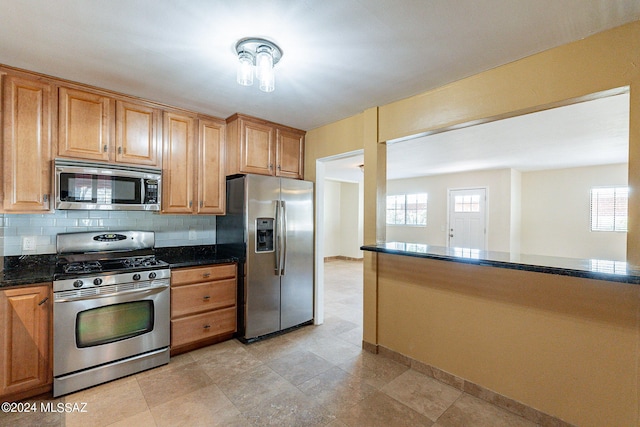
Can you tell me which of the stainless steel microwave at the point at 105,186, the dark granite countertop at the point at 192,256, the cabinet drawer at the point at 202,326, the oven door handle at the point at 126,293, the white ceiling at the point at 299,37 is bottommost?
the cabinet drawer at the point at 202,326

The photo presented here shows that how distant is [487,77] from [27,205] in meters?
3.64

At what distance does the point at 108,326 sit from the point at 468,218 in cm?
730

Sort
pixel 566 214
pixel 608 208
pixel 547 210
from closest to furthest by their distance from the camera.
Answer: pixel 608 208
pixel 566 214
pixel 547 210

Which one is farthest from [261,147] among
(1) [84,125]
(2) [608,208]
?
(2) [608,208]

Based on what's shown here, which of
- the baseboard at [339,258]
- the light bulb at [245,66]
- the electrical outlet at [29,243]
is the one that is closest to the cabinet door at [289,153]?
the light bulb at [245,66]

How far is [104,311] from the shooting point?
2.31 m

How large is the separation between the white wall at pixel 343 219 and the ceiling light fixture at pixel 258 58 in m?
6.53

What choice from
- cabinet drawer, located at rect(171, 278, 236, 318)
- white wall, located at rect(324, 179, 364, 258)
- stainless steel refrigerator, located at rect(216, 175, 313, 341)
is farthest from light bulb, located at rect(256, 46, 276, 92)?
white wall, located at rect(324, 179, 364, 258)

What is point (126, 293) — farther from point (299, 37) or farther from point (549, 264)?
point (549, 264)

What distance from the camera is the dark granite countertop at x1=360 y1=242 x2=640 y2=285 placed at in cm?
154

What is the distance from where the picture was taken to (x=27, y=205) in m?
2.23

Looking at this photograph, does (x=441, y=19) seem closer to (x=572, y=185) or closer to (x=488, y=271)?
(x=488, y=271)

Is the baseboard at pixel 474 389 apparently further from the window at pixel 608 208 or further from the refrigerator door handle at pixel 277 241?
the window at pixel 608 208

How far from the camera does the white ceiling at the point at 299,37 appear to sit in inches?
58.0
